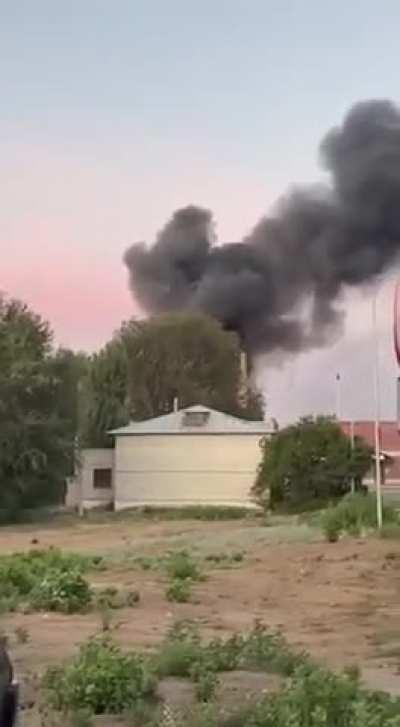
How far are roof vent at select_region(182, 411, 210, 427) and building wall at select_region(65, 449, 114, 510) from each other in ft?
16.1

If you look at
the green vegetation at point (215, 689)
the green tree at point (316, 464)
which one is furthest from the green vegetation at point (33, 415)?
the green vegetation at point (215, 689)

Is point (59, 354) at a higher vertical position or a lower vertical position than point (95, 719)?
higher

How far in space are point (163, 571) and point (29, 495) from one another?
3478 centimetres

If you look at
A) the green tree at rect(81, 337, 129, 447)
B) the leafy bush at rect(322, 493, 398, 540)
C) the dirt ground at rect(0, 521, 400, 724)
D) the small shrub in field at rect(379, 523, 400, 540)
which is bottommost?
the dirt ground at rect(0, 521, 400, 724)

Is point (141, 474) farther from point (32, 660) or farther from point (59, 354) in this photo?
point (32, 660)

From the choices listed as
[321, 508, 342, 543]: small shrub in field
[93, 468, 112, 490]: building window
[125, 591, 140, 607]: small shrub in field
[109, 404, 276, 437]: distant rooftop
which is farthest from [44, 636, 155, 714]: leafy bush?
[93, 468, 112, 490]: building window

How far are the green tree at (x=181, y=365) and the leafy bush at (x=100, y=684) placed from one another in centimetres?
7482

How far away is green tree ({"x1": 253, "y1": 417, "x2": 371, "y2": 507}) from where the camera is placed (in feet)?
188

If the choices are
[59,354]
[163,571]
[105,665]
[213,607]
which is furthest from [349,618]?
[59,354]

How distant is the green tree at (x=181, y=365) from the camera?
3418 inches

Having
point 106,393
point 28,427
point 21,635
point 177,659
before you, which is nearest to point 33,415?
point 28,427

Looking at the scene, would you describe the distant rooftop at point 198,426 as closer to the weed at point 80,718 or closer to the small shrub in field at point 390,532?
the small shrub in field at point 390,532

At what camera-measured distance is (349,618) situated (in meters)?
21.0

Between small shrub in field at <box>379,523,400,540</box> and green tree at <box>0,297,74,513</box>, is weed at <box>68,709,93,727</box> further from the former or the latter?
green tree at <box>0,297,74,513</box>
